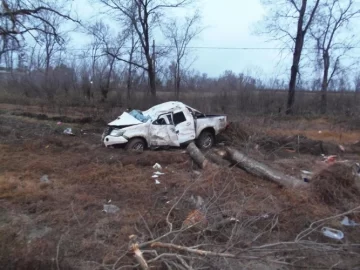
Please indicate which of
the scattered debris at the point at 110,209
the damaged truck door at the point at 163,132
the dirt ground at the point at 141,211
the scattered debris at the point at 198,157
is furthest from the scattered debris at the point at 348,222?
the damaged truck door at the point at 163,132

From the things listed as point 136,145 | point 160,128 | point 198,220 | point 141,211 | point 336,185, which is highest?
point 160,128

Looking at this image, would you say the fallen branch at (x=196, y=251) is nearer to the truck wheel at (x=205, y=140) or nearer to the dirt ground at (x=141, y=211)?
the dirt ground at (x=141, y=211)

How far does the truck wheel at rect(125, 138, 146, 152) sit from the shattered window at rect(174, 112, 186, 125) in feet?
4.95

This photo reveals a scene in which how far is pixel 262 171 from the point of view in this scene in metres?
8.52

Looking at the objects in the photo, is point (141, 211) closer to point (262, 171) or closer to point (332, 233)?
point (332, 233)

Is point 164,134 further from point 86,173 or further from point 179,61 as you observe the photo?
point 179,61

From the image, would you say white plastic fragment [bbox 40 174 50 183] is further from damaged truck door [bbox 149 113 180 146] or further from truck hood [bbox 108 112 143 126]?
damaged truck door [bbox 149 113 180 146]

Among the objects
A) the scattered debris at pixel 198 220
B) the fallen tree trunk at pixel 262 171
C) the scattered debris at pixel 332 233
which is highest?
the fallen tree trunk at pixel 262 171

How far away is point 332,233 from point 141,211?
3405 mm

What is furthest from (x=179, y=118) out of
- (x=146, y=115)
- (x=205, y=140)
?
(x=205, y=140)

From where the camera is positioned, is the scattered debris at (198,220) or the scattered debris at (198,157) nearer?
the scattered debris at (198,220)

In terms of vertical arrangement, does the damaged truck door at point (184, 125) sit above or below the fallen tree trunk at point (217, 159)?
above

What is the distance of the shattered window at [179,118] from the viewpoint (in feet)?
40.8

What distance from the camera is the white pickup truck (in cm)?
1162
